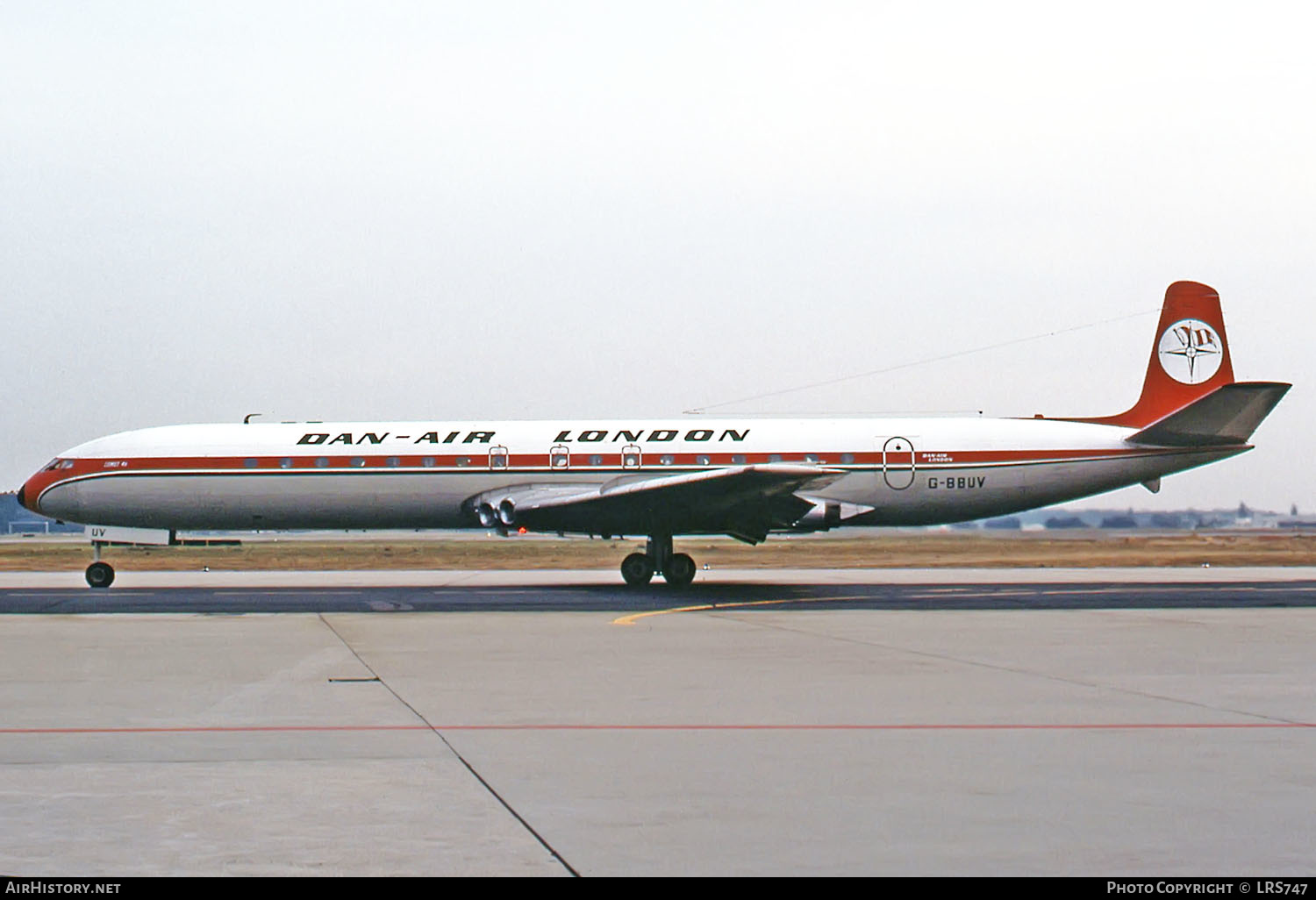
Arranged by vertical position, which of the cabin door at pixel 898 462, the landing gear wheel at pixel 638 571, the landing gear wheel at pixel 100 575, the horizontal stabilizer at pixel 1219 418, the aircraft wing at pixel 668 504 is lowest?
the landing gear wheel at pixel 638 571

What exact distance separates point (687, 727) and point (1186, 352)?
27.1 meters

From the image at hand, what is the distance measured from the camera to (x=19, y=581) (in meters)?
35.0

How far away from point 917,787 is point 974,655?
783 centimetres

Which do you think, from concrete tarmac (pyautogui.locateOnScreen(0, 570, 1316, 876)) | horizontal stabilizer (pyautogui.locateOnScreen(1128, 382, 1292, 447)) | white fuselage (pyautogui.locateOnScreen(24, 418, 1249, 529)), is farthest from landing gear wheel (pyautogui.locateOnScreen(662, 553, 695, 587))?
concrete tarmac (pyautogui.locateOnScreen(0, 570, 1316, 876))

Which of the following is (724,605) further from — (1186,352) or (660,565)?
(1186,352)

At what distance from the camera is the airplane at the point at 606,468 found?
31.3 meters

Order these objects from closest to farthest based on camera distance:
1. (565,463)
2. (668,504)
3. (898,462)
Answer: (668,504), (898,462), (565,463)

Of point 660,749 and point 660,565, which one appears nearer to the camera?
point 660,749

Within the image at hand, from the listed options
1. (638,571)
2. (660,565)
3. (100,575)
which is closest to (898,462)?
(660,565)

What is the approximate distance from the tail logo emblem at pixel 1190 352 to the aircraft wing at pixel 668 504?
873 centimetres

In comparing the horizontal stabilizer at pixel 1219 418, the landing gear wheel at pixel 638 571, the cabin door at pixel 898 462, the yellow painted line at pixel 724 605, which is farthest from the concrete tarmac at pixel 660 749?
the horizontal stabilizer at pixel 1219 418

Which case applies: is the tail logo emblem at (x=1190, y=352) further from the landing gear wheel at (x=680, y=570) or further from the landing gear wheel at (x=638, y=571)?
the landing gear wheel at (x=638, y=571)

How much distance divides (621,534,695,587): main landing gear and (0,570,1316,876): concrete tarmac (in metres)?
11.7

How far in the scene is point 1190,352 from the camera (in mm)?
34062
